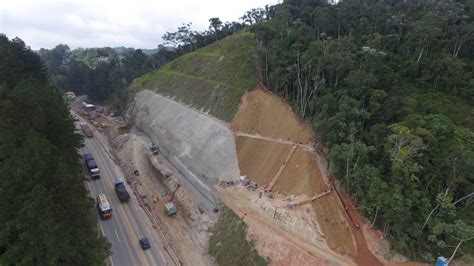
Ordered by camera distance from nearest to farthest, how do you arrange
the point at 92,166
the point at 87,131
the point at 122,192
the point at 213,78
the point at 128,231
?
the point at 128,231 < the point at 122,192 < the point at 92,166 < the point at 213,78 < the point at 87,131

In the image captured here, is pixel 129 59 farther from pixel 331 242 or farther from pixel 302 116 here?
pixel 331 242

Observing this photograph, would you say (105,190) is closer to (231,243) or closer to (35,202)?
(231,243)

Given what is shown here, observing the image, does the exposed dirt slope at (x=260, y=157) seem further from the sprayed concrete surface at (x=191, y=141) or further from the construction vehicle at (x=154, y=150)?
the construction vehicle at (x=154, y=150)

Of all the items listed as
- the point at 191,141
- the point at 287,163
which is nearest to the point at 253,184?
the point at 287,163

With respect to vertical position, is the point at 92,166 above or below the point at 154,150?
above

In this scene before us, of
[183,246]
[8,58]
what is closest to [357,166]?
[183,246]

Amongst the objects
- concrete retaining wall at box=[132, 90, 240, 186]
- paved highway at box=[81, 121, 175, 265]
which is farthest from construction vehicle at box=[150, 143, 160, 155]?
paved highway at box=[81, 121, 175, 265]

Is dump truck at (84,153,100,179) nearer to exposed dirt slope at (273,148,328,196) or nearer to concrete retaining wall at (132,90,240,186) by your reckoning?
concrete retaining wall at (132,90,240,186)
